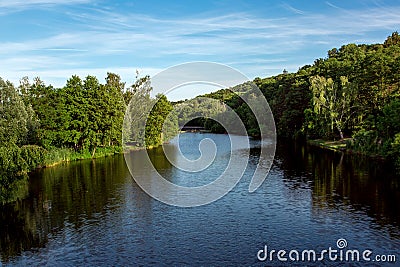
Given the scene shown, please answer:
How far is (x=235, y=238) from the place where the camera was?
854 inches

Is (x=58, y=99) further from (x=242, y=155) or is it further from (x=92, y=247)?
(x=92, y=247)

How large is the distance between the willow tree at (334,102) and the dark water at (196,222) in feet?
79.9

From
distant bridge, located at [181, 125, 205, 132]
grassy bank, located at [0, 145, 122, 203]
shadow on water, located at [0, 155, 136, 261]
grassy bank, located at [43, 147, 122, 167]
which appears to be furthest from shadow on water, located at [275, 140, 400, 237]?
distant bridge, located at [181, 125, 205, 132]

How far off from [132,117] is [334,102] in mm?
33114

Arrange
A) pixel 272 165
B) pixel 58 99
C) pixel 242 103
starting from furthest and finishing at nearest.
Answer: pixel 242 103, pixel 58 99, pixel 272 165

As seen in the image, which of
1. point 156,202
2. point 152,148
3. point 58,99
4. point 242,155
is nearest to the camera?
point 156,202

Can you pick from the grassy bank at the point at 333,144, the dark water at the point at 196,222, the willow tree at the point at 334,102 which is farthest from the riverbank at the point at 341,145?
the dark water at the point at 196,222

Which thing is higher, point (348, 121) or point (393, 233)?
point (348, 121)

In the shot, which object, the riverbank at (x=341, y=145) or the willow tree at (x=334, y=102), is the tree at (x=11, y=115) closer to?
the riverbank at (x=341, y=145)

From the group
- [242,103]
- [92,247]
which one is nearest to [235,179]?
[92,247]

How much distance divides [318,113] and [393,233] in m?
43.2

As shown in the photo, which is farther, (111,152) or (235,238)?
(111,152)

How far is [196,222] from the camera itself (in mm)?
24672

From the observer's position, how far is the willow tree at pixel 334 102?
61434 millimetres
